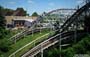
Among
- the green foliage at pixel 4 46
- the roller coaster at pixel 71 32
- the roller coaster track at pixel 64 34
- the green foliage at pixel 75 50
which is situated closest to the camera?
the green foliage at pixel 75 50

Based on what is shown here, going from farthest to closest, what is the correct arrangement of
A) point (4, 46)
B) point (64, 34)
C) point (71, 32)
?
point (71, 32)
point (4, 46)
point (64, 34)

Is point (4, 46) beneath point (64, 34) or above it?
beneath

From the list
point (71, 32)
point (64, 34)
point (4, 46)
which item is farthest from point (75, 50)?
point (4, 46)

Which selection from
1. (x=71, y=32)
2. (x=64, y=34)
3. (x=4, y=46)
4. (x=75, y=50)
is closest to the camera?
(x=75, y=50)

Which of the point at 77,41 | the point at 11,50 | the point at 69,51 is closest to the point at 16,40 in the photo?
the point at 11,50

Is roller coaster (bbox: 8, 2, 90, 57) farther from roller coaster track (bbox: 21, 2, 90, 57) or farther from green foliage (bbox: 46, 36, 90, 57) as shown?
green foliage (bbox: 46, 36, 90, 57)

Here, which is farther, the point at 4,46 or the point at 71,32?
the point at 71,32

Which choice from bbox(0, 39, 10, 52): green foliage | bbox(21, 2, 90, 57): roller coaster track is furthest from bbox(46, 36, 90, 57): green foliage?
bbox(0, 39, 10, 52): green foliage

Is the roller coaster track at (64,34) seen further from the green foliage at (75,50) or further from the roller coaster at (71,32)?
the green foliage at (75,50)

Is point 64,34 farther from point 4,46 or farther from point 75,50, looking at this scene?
point 4,46

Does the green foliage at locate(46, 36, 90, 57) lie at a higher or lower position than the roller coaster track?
lower

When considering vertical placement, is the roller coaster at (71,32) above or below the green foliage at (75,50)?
above

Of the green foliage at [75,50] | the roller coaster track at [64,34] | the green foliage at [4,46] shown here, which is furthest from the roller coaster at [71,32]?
the green foliage at [4,46]

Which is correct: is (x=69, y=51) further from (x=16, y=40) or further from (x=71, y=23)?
(x=16, y=40)
